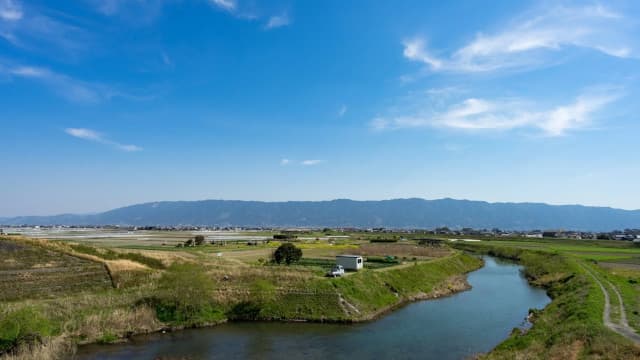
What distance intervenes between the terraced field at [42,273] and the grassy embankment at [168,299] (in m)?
0.27

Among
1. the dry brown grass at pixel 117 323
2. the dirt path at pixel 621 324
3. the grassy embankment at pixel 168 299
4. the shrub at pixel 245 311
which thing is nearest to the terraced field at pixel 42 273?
the grassy embankment at pixel 168 299

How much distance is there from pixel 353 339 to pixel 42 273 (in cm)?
3012

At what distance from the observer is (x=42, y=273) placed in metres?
42.9

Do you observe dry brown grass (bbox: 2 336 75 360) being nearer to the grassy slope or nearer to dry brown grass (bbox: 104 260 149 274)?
dry brown grass (bbox: 104 260 149 274)

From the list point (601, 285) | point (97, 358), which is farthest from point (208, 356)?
point (601, 285)

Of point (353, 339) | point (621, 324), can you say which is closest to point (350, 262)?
point (353, 339)

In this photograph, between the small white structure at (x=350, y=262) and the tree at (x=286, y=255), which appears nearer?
the small white structure at (x=350, y=262)

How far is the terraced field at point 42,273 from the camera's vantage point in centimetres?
4003

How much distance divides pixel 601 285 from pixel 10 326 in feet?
178

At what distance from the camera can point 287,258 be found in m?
59.9

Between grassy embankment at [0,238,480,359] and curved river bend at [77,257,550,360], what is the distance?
1.85 meters

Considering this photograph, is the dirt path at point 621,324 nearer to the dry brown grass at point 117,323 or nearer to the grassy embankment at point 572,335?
Result: the grassy embankment at point 572,335

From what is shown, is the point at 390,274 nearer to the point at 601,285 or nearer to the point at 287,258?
the point at 287,258

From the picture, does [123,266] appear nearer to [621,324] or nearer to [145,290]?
[145,290]
